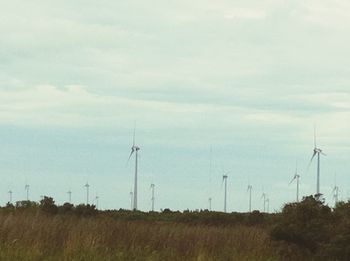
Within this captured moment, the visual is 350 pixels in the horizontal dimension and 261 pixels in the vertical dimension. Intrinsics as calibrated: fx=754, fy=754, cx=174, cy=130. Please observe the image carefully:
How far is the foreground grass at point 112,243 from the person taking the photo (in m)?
13.8

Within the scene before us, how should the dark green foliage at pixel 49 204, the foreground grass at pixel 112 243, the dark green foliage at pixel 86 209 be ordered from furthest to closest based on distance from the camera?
the dark green foliage at pixel 86 209 < the dark green foliage at pixel 49 204 < the foreground grass at pixel 112 243

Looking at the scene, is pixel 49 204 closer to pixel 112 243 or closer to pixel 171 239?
pixel 171 239

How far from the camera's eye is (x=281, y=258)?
19625mm

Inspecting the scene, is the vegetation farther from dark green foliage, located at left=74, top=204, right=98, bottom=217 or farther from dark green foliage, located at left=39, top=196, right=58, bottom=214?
dark green foliage, located at left=74, top=204, right=98, bottom=217

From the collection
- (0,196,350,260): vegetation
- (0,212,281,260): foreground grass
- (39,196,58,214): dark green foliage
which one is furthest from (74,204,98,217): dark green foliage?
(0,212,281,260): foreground grass

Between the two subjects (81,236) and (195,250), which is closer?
(81,236)

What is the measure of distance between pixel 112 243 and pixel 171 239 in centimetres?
277

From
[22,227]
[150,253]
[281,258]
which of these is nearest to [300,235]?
[281,258]

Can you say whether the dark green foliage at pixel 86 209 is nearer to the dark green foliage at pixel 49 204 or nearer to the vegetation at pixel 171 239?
the dark green foliage at pixel 49 204

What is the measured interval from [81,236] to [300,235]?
28.6 feet

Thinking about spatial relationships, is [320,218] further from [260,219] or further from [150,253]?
[260,219]

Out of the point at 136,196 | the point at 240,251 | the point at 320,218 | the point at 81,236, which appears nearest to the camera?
the point at 81,236

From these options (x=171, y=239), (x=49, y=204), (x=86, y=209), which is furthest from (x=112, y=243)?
(x=86, y=209)

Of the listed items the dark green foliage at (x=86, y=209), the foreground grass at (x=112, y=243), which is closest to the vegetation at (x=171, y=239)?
the foreground grass at (x=112, y=243)
